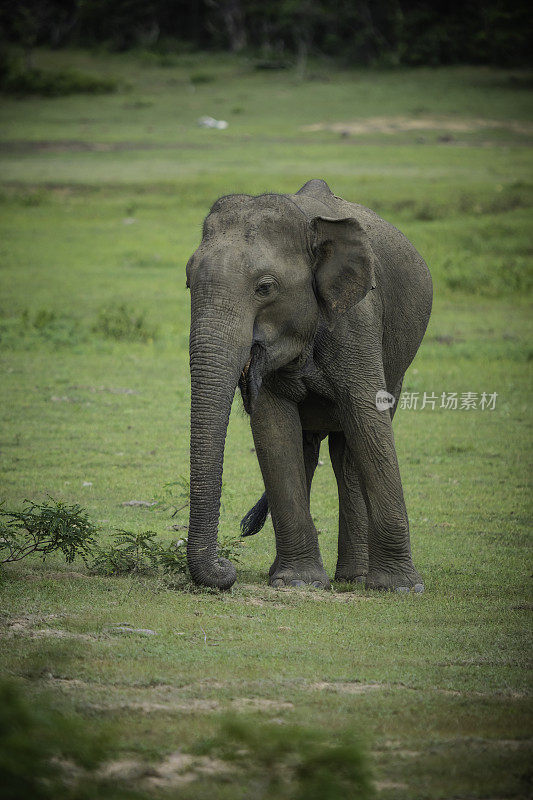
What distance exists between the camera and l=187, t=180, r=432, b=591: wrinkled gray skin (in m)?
7.32

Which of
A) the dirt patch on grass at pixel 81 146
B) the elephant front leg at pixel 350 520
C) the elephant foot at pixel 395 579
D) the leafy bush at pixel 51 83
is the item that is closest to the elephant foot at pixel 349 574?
the elephant front leg at pixel 350 520

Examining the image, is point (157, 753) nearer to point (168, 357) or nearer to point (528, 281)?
point (168, 357)

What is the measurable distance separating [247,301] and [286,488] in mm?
1642

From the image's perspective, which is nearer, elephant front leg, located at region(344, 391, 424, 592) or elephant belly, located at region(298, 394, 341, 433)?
elephant front leg, located at region(344, 391, 424, 592)

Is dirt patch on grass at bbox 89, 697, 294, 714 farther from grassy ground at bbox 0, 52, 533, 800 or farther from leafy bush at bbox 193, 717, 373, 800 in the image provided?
leafy bush at bbox 193, 717, 373, 800

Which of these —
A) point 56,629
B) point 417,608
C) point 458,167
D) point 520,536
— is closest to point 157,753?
point 56,629

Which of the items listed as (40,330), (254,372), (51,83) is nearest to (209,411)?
(254,372)

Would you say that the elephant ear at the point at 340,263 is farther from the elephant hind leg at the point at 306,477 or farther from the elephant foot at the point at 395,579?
the elephant foot at the point at 395,579

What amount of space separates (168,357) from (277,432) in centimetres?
1019

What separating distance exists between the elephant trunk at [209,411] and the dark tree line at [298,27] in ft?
181

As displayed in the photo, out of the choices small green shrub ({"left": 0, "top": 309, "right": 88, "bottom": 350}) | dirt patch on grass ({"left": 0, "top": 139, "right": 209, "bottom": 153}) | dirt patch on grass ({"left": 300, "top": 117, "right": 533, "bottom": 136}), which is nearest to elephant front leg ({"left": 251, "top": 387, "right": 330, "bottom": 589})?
small green shrub ({"left": 0, "top": 309, "right": 88, "bottom": 350})

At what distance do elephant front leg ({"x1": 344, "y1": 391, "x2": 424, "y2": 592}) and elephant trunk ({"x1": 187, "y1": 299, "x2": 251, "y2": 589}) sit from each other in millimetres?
1201

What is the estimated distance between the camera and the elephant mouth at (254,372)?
770 cm

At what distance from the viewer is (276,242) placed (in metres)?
7.71
